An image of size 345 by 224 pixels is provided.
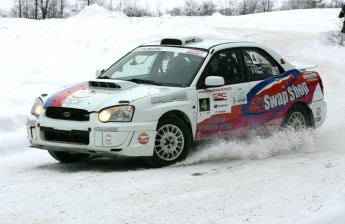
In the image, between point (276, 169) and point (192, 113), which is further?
point (192, 113)

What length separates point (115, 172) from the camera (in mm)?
7375

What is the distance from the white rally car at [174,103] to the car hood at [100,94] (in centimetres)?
1

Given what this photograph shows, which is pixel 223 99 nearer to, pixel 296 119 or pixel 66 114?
pixel 296 119

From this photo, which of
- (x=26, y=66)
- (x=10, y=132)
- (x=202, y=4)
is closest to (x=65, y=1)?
(x=202, y=4)

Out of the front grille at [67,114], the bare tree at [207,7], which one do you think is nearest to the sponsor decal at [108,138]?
the front grille at [67,114]

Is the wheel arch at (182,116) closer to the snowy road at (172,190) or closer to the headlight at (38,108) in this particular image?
the snowy road at (172,190)

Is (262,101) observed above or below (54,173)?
above

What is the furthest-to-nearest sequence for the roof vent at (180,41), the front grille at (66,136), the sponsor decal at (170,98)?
1. the roof vent at (180,41)
2. the sponsor decal at (170,98)
3. the front grille at (66,136)

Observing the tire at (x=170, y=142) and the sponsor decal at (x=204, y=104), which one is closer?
the tire at (x=170, y=142)

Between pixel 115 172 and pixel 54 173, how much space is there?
2.48 ft

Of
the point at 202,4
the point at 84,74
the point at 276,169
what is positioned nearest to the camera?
the point at 276,169

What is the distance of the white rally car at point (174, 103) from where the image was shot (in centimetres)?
735

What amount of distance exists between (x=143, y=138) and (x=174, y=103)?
64 cm

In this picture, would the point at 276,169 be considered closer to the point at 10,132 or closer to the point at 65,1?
the point at 10,132
